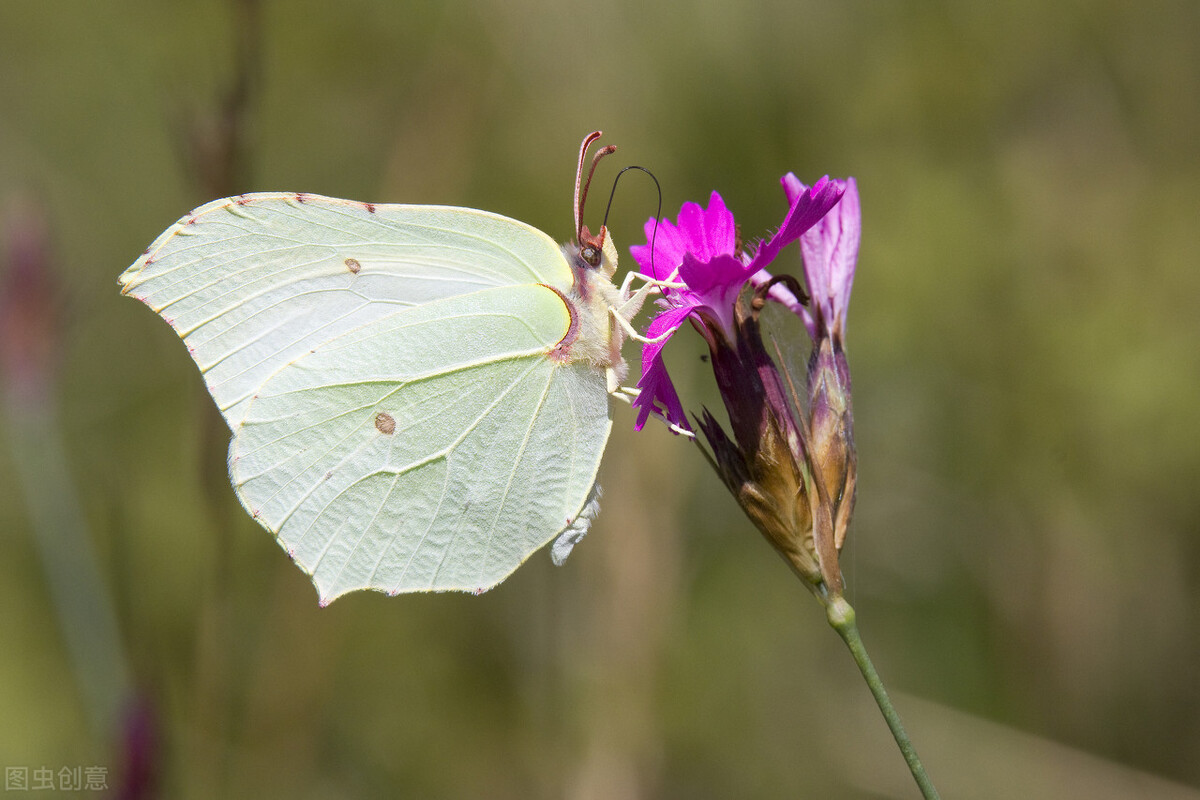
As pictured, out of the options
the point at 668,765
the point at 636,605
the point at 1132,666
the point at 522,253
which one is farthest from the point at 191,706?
the point at 1132,666

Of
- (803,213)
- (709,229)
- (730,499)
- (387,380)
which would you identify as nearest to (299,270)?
(387,380)

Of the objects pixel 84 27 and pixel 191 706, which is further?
pixel 84 27

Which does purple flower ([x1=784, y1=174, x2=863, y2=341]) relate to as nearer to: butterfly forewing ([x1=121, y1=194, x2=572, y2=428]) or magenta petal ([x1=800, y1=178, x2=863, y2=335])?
magenta petal ([x1=800, y1=178, x2=863, y2=335])

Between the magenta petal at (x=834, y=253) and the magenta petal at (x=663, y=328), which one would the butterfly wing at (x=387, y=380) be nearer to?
the magenta petal at (x=663, y=328)

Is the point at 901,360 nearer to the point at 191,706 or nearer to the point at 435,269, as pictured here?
→ the point at 435,269

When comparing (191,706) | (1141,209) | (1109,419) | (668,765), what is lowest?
(668,765)

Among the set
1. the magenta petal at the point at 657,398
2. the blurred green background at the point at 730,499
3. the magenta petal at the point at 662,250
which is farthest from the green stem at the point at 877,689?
the blurred green background at the point at 730,499

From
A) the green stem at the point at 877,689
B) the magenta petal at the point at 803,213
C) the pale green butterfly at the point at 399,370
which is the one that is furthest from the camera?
the pale green butterfly at the point at 399,370
